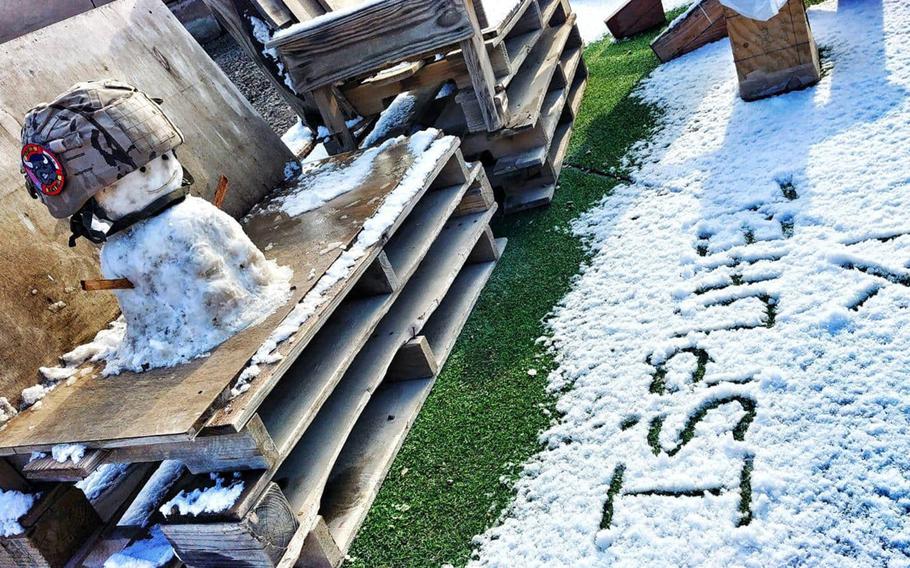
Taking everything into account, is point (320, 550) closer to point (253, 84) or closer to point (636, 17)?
point (636, 17)

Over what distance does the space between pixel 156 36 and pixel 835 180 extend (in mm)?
3399

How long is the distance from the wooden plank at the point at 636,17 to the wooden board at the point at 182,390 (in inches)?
168

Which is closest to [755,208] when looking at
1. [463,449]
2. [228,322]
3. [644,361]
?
[644,361]

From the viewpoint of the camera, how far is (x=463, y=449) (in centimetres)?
261

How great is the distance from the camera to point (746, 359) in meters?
2.40

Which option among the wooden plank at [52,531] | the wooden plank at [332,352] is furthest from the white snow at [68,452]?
the wooden plank at [332,352]

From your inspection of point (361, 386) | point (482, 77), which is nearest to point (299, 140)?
point (482, 77)

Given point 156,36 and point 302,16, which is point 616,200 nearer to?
point 302,16

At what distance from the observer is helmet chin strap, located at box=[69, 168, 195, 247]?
2271 millimetres

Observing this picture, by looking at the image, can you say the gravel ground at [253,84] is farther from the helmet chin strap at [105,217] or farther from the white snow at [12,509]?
the white snow at [12,509]

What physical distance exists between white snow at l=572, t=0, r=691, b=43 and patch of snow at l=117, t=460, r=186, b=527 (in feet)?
17.7

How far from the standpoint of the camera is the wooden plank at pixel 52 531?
214 centimetres

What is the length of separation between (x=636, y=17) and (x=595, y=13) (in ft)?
5.92

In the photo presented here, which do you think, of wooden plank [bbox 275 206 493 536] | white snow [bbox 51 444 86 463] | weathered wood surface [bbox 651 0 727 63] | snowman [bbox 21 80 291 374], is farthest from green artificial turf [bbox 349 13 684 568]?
weathered wood surface [bbox 651 0 727 63]
